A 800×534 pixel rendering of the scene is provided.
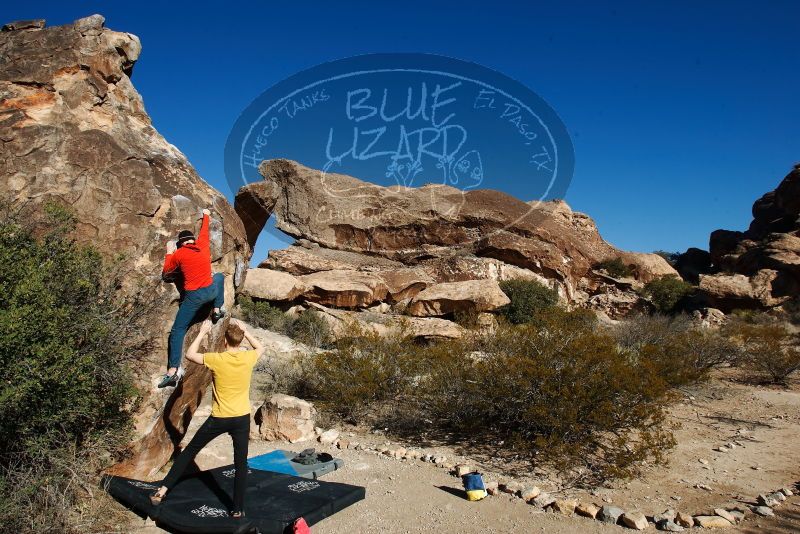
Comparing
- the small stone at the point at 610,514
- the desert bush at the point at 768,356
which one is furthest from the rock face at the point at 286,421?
the desert bush at the point at 768,356

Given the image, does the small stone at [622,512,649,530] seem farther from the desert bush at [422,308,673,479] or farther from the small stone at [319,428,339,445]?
the small stone at [319,428,339,445]

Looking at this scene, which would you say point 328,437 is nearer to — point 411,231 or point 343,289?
point 343,289

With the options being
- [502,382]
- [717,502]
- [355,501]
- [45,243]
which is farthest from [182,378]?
[717,502]

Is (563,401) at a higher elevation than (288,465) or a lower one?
higher

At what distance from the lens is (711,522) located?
4.19 metres

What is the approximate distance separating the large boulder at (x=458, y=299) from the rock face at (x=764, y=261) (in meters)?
11.5

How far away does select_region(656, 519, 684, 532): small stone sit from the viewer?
4.08 metres

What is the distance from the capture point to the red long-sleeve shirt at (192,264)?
14.7 feet

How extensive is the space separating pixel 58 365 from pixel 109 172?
2.15m

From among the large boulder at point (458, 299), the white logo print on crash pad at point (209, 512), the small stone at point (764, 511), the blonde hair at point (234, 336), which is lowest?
the small stone at point (764, 511)

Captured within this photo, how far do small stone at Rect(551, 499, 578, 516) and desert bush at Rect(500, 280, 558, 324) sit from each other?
13.7 m

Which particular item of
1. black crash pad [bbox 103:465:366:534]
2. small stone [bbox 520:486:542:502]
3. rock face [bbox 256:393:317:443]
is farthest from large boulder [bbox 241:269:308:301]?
small stone [bbox 520:486:542:502]

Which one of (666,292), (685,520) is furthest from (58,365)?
(666,292)

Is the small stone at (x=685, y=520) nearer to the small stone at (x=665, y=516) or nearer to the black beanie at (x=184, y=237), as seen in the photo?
the small stone at (x=665, y=516)
